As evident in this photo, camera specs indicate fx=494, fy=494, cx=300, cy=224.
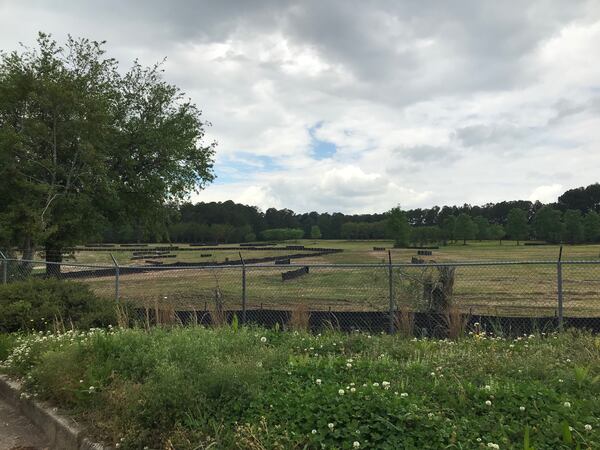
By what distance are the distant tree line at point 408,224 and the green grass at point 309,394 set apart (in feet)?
62.4

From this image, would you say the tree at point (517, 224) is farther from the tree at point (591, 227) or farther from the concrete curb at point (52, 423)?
the concrete curb at point (52, 423)

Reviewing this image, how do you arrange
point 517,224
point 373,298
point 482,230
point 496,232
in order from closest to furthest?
point 373,298 → point 517,224 → point 482,230 → point 496,232

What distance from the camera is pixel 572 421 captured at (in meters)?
3.19

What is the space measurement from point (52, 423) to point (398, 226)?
6629 centimetres

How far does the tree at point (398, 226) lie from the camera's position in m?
68.2

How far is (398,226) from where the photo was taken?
68812 mm

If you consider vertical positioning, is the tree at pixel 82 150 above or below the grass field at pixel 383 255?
above

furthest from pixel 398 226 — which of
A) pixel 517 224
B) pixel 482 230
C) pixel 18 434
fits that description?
pixel 18 434

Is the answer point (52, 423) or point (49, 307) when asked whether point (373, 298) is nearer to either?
point (49, 307)

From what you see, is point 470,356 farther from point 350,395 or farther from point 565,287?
point 565,287

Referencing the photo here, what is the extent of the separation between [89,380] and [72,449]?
652 mm

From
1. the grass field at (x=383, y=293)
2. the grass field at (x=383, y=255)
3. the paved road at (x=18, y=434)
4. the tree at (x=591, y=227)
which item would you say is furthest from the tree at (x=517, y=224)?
the paved road at (x=18, y=434)

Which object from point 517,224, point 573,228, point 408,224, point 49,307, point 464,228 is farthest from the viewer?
point 517,224

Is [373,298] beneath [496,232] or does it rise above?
beneath
